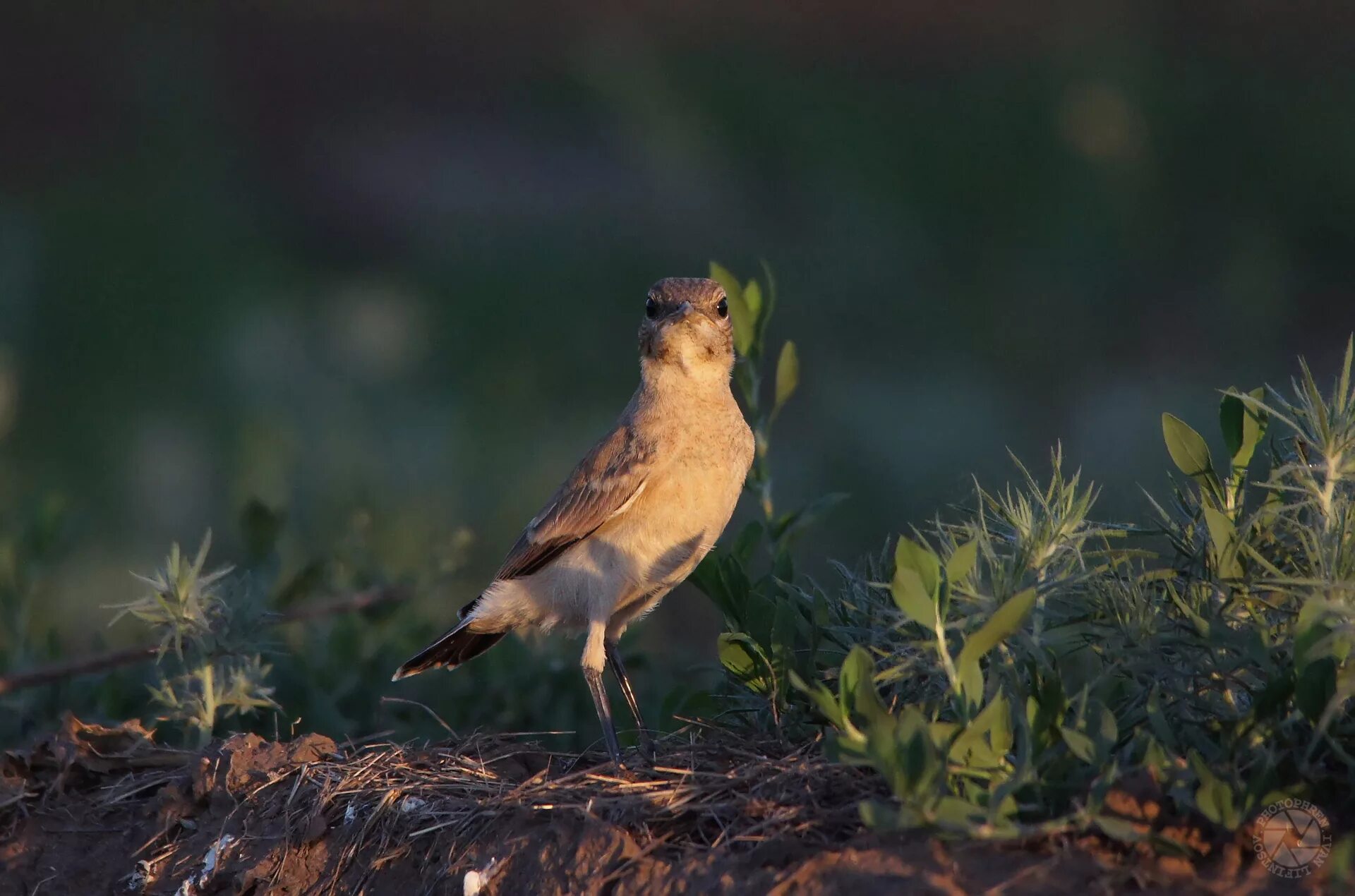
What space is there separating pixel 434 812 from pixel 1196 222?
9.02 meters

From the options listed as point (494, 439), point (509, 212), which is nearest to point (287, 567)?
point (494, 439)

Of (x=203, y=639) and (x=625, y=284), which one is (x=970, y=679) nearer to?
(x=203, y=639)

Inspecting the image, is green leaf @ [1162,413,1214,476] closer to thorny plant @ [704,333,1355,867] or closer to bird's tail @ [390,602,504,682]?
thorny plant @ [704,333,1355,867]

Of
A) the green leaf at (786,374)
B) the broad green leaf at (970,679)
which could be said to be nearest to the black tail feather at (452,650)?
the green leaf at (786,374)

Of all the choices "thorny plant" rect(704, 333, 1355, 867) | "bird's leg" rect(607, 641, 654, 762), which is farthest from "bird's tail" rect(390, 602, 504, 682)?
"thorny plant" rect(704, 333, 1355, 867)

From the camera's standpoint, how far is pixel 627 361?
1212 centimetres

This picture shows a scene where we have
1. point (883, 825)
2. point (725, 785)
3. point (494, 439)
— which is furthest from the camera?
point (494, 439)

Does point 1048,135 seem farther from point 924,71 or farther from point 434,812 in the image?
point 434,812

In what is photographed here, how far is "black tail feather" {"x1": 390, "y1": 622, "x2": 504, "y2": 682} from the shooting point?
583 centimetres

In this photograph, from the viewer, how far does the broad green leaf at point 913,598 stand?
341cm

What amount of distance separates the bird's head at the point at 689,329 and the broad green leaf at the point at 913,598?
8.03 ft

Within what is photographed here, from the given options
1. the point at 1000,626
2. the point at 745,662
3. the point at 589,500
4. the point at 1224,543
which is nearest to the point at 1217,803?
the point at 1000,626

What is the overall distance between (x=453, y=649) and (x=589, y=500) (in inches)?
36.8

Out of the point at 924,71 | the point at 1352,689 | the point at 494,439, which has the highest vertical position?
the point at 924,71
